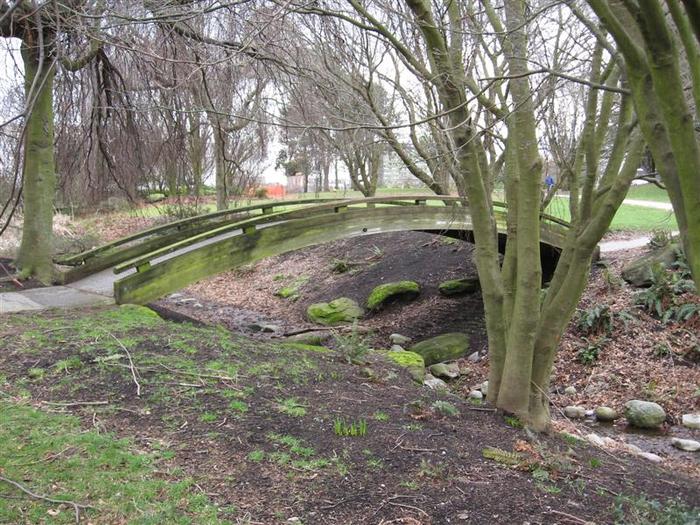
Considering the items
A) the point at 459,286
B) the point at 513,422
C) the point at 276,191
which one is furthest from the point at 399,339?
the point at 276,191

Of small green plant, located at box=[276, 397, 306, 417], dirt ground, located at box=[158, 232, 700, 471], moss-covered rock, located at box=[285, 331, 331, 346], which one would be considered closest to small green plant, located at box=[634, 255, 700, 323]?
dirt ground, located at box=[158, 232, 700, 471]

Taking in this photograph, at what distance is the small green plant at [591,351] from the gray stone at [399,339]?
2.78 m

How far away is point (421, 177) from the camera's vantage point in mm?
10742

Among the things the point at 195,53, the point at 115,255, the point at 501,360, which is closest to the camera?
the point at 501,360

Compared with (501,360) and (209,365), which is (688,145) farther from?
(209,365)

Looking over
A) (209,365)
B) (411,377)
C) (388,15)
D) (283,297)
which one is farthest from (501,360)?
(283,297)

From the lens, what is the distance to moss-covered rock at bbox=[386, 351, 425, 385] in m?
6.35

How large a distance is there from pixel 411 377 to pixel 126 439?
341cm

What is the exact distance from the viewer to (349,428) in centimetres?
373

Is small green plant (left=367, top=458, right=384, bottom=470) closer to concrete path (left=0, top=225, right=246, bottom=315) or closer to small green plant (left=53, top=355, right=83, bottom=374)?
small green plant (left=53, top=355, right=83, bottom=374)

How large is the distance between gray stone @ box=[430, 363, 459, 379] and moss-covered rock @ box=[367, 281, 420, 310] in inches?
120

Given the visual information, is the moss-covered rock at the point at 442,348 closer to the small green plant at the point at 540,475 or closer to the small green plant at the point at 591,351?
the small green plant at the point at 591,351

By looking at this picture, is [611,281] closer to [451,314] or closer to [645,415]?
[451,314]

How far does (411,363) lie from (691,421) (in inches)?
128
